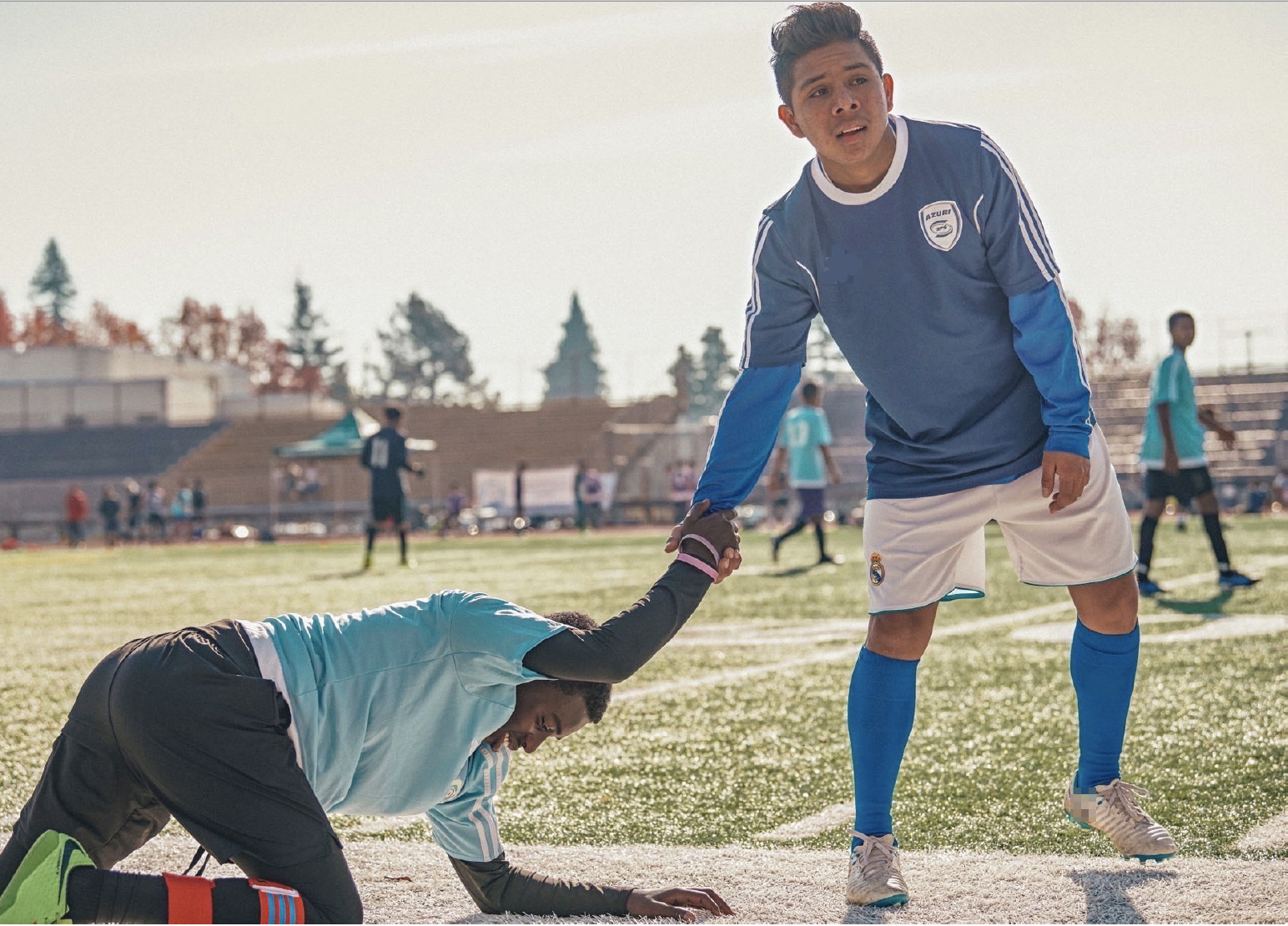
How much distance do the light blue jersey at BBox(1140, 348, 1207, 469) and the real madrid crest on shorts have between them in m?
7.00

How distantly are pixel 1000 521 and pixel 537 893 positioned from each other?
1511mm

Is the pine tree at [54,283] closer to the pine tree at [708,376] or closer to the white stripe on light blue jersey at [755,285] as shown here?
the pine tree at [708,376]

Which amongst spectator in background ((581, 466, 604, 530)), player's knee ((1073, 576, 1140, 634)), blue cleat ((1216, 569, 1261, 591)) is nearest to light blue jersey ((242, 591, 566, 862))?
player's knee ((1073, 576, 1140, 634))

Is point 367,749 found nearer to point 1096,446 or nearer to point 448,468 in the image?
point 1096,446

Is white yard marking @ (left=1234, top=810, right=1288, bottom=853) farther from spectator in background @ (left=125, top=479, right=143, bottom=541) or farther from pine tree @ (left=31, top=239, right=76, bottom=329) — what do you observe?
pine tree @ (left=31, top=239, right=76, bottom=329)

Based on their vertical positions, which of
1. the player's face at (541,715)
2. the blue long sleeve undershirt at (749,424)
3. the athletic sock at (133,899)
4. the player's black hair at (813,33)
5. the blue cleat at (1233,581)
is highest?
the player's black hair at (813,33)

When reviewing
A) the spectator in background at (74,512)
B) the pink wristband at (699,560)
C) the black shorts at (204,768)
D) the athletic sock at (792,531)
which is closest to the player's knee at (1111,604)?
the pink wristband at (699,560)

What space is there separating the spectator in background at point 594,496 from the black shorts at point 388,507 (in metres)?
13.7

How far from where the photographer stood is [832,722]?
5.75 m

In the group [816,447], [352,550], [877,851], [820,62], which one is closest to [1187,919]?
[877,851]

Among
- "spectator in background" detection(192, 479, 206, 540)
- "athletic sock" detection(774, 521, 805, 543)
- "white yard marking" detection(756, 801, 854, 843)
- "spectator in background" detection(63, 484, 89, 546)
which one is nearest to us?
"white yard marking" detection(756, 801, 854, 843)

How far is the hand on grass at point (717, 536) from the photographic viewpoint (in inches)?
131

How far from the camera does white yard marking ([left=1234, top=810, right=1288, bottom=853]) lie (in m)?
3.57

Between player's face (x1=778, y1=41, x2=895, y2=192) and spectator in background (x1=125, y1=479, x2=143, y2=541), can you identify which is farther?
spectator in background (x1=125, y1=479, x2=143, y2=541)
